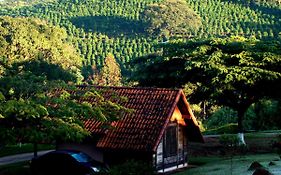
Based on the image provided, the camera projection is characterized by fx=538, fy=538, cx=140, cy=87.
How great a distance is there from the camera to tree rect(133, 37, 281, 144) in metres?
33.0

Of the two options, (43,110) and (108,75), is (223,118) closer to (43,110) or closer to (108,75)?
(108,75)

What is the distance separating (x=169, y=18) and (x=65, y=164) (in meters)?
87.9

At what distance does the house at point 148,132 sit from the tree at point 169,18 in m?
78.8

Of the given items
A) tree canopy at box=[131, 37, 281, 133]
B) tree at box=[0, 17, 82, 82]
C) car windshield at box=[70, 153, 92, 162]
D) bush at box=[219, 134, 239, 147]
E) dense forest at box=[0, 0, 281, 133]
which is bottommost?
car windshield at box=[70, 153, 92, 162]

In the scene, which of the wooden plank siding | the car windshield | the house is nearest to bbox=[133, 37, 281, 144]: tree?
the wooden plank siding

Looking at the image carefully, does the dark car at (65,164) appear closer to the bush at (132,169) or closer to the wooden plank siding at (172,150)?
the wooden plank siding at (172,150)

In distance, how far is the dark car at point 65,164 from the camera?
81.8 ft

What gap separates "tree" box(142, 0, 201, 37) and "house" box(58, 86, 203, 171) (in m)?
78.8

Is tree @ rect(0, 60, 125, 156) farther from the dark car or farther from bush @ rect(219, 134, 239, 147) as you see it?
bush @ rect(219, 134, 239, 147)

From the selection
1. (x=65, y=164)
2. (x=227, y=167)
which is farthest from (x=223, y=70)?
(x=65, y=164)

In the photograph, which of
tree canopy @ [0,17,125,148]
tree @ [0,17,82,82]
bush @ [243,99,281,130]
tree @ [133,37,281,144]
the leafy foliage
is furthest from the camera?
tree @ [0,17,82,82]

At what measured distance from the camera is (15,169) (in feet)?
93.7

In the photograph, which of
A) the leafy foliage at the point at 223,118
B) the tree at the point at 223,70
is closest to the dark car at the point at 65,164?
the tree at the point at 223,70

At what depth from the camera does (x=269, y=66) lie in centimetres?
3416
